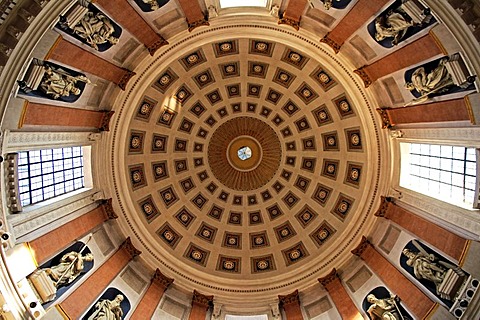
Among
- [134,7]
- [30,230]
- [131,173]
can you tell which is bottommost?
[30,230]

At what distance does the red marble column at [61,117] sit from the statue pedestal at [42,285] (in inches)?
263

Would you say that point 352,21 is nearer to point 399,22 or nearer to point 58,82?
point 399,22

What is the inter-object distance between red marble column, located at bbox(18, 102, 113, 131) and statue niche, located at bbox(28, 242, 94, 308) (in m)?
6.59

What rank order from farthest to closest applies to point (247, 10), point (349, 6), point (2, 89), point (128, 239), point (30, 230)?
point (128, 239) → point (247, 10) → point (349, 6) → point (30, 230) → point (2, 89)

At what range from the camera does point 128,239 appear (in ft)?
84.0

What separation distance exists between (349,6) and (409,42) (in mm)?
3491

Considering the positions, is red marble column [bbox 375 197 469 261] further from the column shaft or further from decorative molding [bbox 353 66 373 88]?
the column shaft

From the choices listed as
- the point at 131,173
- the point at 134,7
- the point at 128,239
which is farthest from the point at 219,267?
the point at 134,7

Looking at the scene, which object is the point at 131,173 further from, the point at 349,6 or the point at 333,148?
the point at 349,6

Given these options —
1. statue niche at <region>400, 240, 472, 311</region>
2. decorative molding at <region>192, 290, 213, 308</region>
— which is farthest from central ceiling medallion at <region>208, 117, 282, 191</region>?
statue niche at <region>400, 240, 472, 311</region>

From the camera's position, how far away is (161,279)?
25.8m

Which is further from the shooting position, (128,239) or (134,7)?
(128,239)

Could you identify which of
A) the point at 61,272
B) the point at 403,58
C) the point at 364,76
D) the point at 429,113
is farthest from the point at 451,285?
the point at 61,272

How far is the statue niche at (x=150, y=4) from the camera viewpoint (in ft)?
64.8
